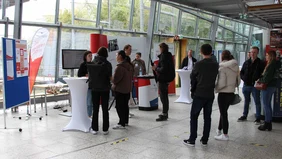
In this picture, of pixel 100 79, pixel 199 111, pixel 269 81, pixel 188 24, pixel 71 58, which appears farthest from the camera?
pixel 188 24

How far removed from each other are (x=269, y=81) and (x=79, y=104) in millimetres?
3169

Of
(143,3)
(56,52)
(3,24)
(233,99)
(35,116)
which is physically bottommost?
(35,116)

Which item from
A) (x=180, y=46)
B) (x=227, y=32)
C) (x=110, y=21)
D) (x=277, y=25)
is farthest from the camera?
(x=227, y=32)

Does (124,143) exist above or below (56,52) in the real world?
below

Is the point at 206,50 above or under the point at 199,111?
above

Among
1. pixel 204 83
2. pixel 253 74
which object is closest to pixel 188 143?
pixel 204 83

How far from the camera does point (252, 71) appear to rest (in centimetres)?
519

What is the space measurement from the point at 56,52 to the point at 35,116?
8.07ft

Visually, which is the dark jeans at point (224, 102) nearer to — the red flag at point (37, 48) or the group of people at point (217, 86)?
the group of people at point (217, 86)

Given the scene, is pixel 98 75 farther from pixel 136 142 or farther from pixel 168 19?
pixel 168 19

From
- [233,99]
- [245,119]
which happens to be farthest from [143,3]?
[233,99]

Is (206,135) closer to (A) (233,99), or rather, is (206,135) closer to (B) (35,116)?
(A) (233,99)

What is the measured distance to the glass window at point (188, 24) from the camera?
40.5 ft

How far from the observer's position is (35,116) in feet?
19.9
